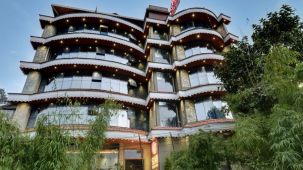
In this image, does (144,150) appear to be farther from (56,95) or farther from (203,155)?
(203,155)

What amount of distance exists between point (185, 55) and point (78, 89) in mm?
9938

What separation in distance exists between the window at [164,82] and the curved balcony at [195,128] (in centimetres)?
405

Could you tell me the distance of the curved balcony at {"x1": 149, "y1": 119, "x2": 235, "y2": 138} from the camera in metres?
15.4

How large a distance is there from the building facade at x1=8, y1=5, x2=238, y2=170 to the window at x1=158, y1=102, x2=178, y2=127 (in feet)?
0.27

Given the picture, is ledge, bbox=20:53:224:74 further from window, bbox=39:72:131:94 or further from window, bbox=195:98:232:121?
window, bbox=195:98:232:121

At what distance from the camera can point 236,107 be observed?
12289 mm

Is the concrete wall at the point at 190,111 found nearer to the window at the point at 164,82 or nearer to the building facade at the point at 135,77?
the building facade at the point at 135,77

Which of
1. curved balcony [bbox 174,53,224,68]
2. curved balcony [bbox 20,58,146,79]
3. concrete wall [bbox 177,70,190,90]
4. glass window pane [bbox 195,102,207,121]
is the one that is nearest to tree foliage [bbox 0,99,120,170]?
glass window pane [bbox 195,102,207,121]

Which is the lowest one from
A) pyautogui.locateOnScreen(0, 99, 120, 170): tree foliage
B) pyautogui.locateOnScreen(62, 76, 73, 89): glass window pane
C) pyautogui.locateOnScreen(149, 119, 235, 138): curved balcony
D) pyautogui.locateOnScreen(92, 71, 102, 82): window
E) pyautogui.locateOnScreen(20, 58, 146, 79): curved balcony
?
pyautogui.locateOnScreen(0, 99, 120, 170): tree foliage

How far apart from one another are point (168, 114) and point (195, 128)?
303 centimetres

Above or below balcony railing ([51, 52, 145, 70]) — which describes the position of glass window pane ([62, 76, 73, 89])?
below

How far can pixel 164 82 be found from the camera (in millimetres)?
20109

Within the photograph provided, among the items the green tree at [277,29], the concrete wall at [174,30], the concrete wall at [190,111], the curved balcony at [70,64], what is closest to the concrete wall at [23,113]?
the curved balcony at [70,64]

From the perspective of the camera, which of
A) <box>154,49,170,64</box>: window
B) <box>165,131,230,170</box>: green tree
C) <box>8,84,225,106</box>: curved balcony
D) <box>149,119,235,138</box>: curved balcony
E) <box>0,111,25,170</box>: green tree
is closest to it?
<box>0,111,25,170</box>: green tree
